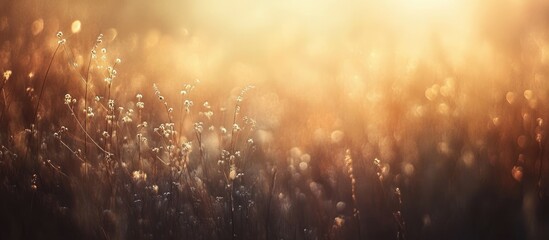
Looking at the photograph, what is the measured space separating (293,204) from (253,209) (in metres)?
0.16

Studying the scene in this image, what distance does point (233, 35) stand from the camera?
5133 mm

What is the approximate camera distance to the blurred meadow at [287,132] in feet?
8.31

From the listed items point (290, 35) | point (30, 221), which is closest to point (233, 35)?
point (290, 35)

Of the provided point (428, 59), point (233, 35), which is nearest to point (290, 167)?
point (428, 59)

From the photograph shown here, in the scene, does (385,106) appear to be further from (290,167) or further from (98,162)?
(98,162)

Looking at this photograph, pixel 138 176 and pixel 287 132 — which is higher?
pixel 287 132

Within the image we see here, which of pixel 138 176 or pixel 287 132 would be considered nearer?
pixel 138 176

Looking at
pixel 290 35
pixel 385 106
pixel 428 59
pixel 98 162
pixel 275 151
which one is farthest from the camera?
pixel 290 35

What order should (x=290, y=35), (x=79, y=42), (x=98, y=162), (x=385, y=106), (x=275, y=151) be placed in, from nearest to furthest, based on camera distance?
(x=98, y=162)
(x=275, y=151)
(x=385, y=106)
(x=79, y=42)
(x=290, y=35)

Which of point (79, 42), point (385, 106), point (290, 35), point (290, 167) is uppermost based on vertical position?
point (290, 35)

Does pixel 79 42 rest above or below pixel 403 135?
above

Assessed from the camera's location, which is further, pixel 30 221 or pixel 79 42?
pixel 79 42

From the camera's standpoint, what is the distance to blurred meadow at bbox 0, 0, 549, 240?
253 cm

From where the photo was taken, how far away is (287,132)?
10.4 feet
